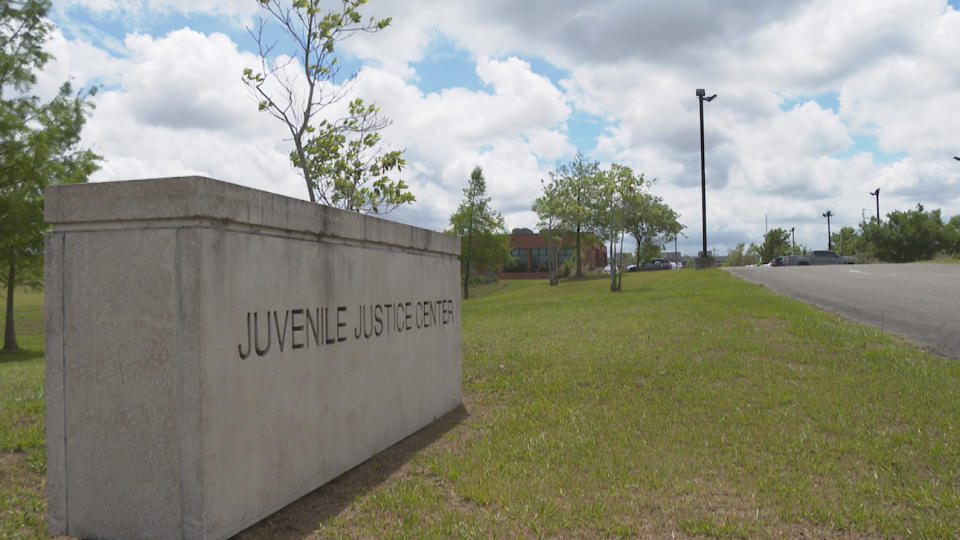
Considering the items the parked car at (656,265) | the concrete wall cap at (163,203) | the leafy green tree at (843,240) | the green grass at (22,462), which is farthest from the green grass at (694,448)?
the leafy green tree at (843,240)

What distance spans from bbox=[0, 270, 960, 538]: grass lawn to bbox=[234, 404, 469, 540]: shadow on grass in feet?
0.05

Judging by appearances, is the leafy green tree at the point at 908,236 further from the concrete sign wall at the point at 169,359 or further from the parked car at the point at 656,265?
the concrete sign wall at the point at 169,359

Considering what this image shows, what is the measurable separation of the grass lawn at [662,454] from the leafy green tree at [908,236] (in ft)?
191

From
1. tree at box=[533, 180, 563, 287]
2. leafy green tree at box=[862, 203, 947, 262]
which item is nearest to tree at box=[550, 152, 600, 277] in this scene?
tree at box=[533, 180, 563, 287]

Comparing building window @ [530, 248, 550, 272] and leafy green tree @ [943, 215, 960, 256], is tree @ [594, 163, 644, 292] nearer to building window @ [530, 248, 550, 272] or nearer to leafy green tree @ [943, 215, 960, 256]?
leafy green tree @ [943, 215, 960, 256]

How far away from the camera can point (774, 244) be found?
82.4 m

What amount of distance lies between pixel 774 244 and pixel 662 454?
85183 millimetres

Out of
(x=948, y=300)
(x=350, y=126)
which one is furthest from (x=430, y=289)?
(x=948, y=300)

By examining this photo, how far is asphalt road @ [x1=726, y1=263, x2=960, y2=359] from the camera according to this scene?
403 inches

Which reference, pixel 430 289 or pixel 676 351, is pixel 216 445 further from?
pixel 676 351

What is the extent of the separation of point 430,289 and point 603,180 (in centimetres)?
2911

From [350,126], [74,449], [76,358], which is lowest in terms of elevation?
[74,449]

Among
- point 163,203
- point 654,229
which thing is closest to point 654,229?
point 654,229

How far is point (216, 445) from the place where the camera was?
→ 3.46 m
